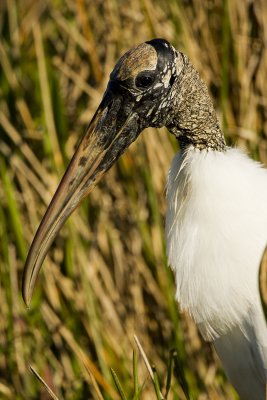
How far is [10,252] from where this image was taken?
332 centimetres

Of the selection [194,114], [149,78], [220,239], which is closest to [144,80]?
[149,78]

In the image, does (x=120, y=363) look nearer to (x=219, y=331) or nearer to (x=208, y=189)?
(x=219, y=331)

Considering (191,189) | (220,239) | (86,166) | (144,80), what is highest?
(144,80)

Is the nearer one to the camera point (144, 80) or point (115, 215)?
point (144, 80)

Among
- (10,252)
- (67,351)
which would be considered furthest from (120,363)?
(10,252)

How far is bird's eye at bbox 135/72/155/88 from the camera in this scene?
2.15m

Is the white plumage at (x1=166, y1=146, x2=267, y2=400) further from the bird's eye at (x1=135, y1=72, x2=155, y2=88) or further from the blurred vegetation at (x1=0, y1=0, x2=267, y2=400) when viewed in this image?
the blurred vegetation at (x1=0, y1=0, x2=267, y2=400)

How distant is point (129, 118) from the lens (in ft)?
→ 7.19

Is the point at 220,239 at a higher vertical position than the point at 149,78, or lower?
lower

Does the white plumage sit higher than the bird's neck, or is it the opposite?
the bird's neck

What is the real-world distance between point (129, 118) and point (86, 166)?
16 centimetres

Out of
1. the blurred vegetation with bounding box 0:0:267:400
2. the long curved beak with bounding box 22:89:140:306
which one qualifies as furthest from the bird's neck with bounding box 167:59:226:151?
the blurred vegetation with bounding box 0:0:267:400

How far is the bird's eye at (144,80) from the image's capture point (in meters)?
2.15

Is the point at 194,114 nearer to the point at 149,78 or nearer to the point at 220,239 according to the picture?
the point at 149,78
